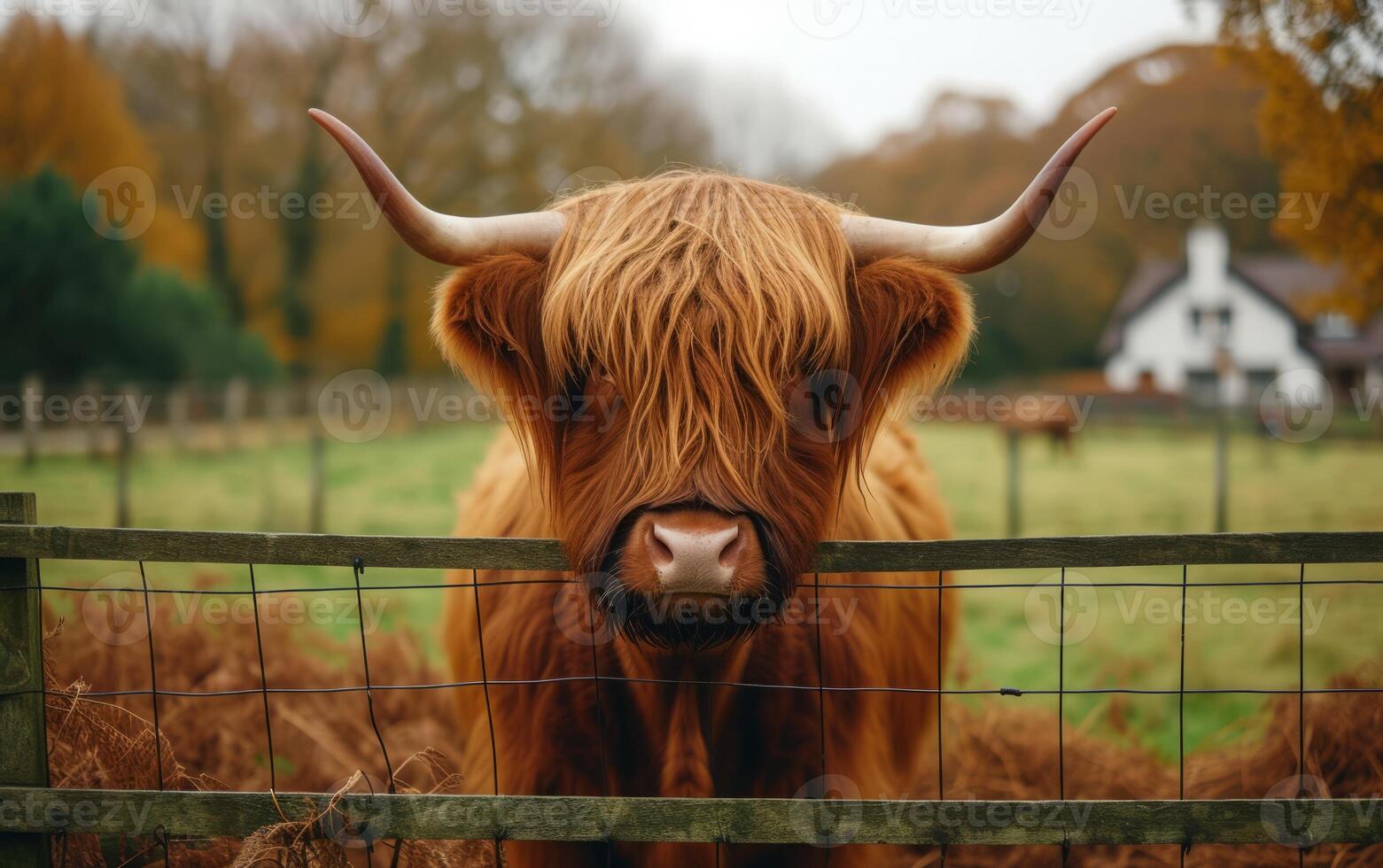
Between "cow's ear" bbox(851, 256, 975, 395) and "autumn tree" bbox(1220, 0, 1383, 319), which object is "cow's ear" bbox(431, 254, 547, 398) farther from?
"autumn tree" bbox(1220, 0, 1383, 319)

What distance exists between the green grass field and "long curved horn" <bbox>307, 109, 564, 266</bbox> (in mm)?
3466

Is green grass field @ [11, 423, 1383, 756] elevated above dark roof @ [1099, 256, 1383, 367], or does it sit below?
below

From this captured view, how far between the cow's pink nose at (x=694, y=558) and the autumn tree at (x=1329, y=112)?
13.6 feet

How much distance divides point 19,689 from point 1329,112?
18.7ft

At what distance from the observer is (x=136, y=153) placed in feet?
74.0

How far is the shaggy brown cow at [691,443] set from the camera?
220cm

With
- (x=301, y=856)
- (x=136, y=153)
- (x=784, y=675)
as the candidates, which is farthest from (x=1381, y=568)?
(x=136, y=153)

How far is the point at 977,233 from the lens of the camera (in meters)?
2.51
